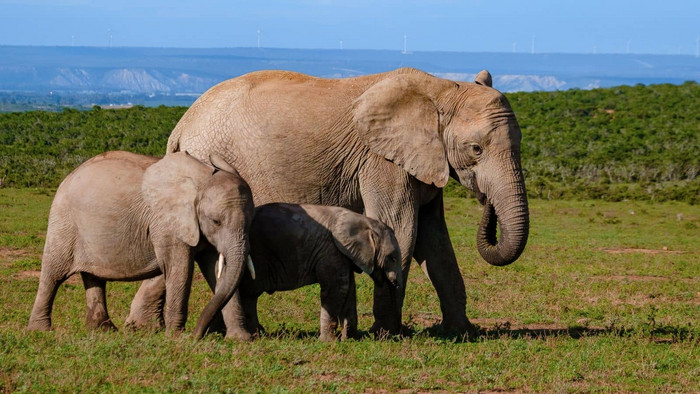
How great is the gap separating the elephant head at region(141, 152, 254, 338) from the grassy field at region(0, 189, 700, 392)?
22.5 inches

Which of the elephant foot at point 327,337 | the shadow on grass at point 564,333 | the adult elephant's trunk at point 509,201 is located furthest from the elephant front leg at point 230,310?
the adult elephant's trunk at point 509,201

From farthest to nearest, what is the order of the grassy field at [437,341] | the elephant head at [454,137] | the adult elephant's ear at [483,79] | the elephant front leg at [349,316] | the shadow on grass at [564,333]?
the adult elephant's ear at [483,79] → the shadow on grass at [564,333] → the elephant head at [454,137] → the elephant front leg at [349,316] → the grassy field at [437,341]

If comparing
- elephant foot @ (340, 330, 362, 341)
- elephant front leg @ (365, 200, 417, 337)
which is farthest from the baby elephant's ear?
elephant foot @ (340, 330, 362, 341)

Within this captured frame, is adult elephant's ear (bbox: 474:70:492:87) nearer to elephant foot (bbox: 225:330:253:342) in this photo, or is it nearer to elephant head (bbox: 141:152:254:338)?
elephant head (bbox: 141:152:254:338)

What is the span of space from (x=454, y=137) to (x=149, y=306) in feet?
10.3

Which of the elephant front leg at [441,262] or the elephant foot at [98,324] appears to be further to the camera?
the elephant front leg at [441,262]

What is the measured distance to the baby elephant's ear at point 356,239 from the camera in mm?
9406

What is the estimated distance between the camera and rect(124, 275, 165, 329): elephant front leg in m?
10.1

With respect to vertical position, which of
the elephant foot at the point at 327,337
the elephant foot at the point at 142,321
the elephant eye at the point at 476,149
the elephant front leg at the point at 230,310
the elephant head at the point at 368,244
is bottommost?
the elephant foot at the point at 142,321

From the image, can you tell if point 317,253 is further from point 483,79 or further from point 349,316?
point 483,79

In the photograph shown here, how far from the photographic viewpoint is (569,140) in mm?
41625

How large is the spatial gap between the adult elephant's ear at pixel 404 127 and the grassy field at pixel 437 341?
4.97 ft

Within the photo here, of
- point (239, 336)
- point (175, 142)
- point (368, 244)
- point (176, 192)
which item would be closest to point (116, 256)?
point (176, 192)

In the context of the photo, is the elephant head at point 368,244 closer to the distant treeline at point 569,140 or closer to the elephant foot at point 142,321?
the elephant foot at point 142,321
